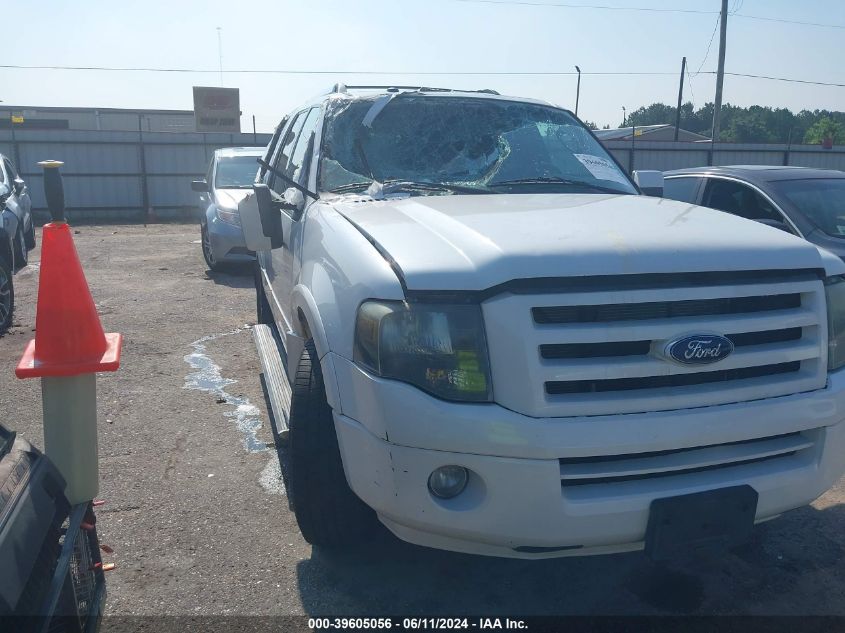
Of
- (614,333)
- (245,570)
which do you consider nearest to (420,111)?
(614,333)

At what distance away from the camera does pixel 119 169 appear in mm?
20078

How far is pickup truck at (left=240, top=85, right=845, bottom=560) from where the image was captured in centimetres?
235

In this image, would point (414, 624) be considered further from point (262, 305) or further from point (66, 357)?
point (262, 305)

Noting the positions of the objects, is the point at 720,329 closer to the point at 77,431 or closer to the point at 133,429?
the point at 77,431

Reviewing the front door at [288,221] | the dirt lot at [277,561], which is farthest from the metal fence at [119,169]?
the dirt lot at [277,561]

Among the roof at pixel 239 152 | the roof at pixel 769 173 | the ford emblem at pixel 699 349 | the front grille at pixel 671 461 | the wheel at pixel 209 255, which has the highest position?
the roof at pixel 239 152

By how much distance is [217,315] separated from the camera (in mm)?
8062

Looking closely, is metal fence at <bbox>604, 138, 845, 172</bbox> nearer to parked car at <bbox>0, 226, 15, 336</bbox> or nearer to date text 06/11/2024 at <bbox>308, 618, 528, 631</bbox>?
parked car at <bbox>0, 226, 15, 336</bbox>

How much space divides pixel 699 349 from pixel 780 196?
14.7 ft

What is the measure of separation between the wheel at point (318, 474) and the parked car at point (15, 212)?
6176 millimetres

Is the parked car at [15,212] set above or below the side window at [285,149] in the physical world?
below

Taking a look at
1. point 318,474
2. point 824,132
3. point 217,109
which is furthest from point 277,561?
point 824,132

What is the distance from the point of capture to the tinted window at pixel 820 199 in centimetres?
609

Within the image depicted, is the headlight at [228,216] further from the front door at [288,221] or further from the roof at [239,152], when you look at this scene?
the front door at [288,221]
